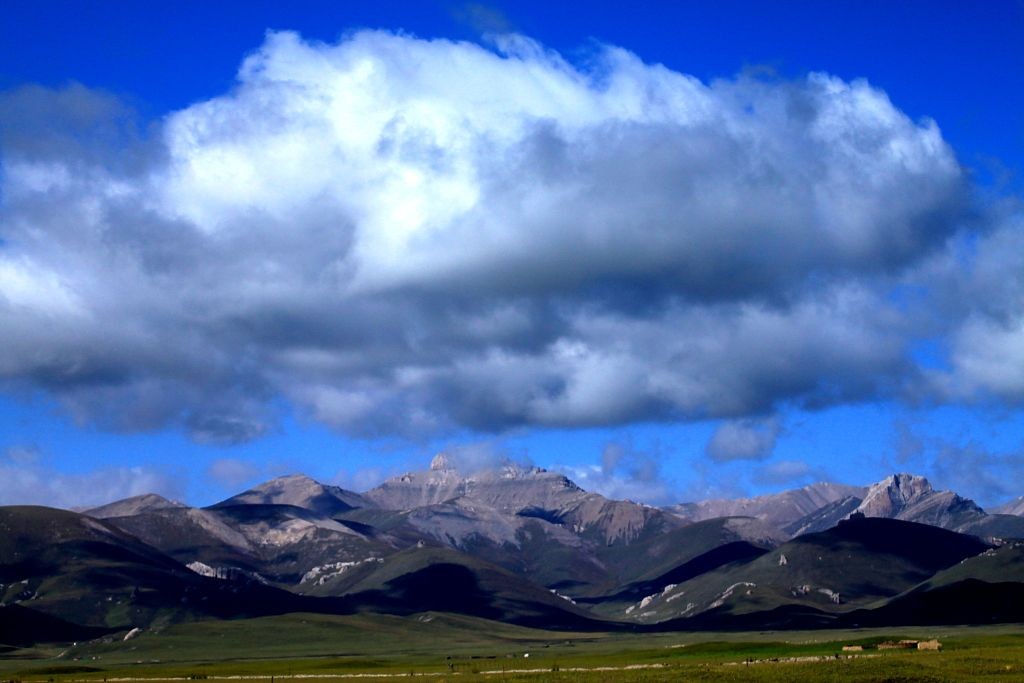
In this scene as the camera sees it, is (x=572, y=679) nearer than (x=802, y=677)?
No

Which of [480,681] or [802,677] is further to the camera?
[480,681]

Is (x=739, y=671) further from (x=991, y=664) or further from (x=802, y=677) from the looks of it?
(x=991, y=664)

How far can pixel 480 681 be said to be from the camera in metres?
200

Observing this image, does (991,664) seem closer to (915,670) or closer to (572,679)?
(915,670)

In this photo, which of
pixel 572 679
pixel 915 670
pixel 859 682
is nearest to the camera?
pixel 859 682

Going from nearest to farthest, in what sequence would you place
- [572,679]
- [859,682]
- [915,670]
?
[859,682], [915,670], [572,679]

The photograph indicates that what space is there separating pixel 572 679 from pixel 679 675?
1591cm

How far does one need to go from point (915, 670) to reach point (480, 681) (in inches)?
2547

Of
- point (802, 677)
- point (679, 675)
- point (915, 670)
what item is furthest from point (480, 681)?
point (915, 670)

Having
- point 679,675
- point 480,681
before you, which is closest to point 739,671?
point 679,675

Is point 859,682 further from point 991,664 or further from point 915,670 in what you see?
point 991,664

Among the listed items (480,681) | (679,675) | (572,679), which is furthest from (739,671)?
(480,681)

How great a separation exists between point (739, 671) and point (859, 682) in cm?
2755

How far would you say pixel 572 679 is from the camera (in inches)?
7579
